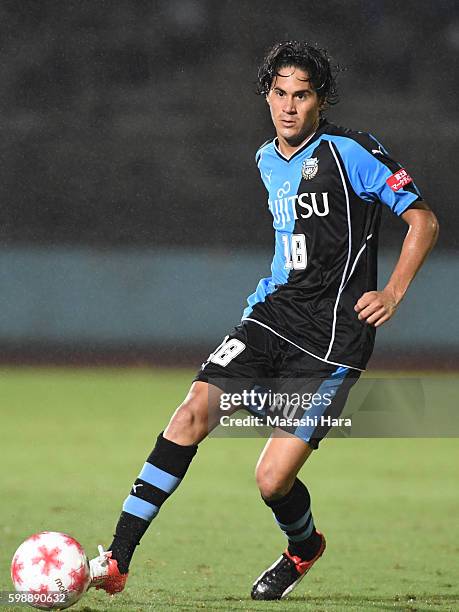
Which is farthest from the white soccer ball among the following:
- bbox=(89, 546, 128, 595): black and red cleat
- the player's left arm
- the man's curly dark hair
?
the man's curly dark hair

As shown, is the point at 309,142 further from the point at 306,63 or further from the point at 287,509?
the point at 287,509

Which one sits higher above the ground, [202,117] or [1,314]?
[202,117]

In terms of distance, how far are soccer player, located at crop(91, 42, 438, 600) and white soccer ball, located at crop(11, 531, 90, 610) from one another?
17.2 inches

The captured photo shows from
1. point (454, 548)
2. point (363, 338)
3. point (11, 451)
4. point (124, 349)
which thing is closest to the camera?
point (363, 338)

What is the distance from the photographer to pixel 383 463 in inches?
287

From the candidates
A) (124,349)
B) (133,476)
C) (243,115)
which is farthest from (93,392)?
(243,115)

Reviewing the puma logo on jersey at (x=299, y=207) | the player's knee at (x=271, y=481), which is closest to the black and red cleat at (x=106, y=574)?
the player's knee at (x=271, y=481)

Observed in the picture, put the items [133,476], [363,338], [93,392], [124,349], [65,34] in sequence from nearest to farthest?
[363,338], [133,476], [93,392], [124,349], [65,34]

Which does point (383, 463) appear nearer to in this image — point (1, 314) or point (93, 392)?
point (93, 392)

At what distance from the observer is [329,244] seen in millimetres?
3793

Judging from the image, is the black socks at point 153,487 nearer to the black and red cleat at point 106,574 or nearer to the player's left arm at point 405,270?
the black and red cleat at point 106,574

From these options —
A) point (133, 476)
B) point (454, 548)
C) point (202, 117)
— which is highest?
point (202, 117)

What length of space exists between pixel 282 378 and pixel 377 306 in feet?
1.64

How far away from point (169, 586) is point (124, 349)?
305 inches
